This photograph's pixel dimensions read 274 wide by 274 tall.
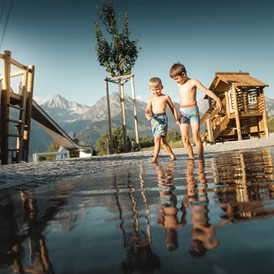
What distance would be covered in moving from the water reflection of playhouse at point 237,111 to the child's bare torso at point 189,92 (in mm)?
13901

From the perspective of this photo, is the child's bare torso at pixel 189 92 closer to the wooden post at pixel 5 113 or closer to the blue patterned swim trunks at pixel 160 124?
the blue patterned swim trunks at pixel 160 124

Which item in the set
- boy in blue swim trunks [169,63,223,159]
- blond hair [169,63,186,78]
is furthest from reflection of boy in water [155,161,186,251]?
blond hair [169,63,186,78]

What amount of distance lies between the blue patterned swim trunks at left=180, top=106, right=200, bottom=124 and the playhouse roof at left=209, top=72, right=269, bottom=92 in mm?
14597

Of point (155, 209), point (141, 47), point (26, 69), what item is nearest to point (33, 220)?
point (155, 209)

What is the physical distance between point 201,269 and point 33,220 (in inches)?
30.0

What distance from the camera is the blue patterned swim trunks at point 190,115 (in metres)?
5.28

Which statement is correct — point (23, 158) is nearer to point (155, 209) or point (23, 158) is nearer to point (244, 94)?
point (155, 209)

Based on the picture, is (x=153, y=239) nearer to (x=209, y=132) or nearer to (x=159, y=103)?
(x=159, y=103)

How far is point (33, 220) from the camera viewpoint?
103 centimetres

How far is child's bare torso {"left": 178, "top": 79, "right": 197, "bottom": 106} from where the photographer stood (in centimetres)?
532

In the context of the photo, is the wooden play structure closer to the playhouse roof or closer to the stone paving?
the stone paving

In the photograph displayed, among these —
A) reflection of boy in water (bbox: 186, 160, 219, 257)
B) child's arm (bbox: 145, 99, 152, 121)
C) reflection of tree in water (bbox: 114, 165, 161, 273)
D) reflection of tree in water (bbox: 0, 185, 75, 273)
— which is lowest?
reflection of tree in water (bbox: 0, 185, 75, 273)

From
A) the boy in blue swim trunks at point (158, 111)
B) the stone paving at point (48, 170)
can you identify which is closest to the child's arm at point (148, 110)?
the boy in blue swim trunks at point (158, 111)

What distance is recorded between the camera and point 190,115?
530cm
